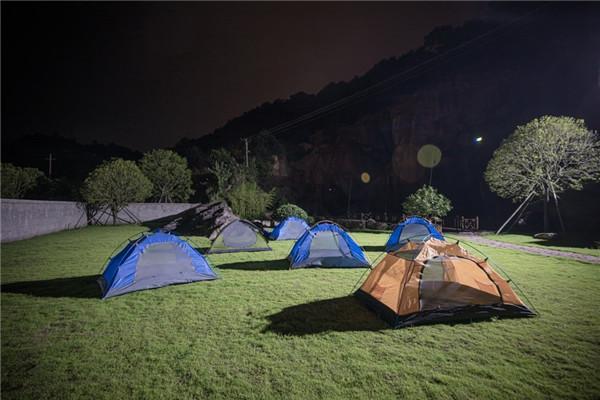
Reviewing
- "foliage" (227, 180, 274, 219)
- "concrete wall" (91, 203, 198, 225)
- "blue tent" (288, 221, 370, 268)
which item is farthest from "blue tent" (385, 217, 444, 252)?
"concrete wall" (91, 203, 198, 225)

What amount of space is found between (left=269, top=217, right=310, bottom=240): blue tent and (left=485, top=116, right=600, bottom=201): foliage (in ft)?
52.9

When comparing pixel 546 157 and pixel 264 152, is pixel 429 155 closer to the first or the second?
pixel 546 157

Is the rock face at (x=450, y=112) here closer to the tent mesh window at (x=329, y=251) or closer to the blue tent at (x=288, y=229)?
the blue tent at (x=288, y=229)

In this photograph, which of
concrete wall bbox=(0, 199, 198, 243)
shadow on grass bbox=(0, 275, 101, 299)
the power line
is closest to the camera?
shadow on grass bbox=(0, 275, 101, 299)

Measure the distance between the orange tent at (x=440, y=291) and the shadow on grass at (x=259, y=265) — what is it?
14.9 feet

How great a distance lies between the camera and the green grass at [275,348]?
3.37 metres

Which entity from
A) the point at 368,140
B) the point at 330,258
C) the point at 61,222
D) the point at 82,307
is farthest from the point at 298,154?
the point at 82,307

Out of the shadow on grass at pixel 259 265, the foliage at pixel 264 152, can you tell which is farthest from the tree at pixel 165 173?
the shadow on grass at pixel 259 265

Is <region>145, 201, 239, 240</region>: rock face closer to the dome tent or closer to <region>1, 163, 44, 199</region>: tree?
the dome tent

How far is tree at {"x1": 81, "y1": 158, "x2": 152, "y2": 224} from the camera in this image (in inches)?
1036

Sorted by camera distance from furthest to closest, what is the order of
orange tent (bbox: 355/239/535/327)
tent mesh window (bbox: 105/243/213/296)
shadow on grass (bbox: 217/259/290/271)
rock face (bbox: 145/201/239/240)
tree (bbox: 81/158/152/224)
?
tree (bbox: 81/158/152/224) < rock face (bbox: 145/201/239/240) < shadow on grass (bbox: 217/259/290/271) < tent mesh window (bbox: 105/243/213/296) < orange tent (bbox: 355/239/535/327)

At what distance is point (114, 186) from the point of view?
27.7m

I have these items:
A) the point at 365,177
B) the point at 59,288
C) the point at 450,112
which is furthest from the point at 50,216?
the point at 450,112

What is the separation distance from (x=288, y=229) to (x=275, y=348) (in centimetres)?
1325
